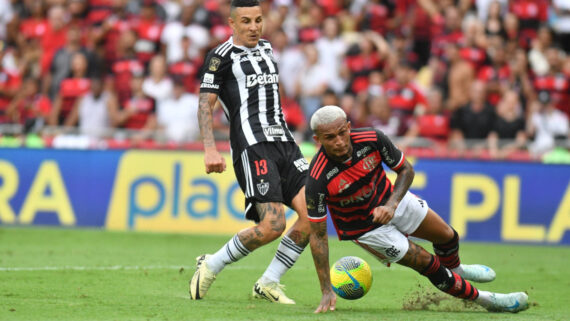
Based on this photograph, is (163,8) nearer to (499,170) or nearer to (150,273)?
(499,170)

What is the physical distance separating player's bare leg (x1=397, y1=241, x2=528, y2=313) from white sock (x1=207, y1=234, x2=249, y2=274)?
5.01ft

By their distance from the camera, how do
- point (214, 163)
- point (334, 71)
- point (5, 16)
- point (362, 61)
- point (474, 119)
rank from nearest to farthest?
point (214, 163) < point (474, 119) < point (362, 61) < point (334, 71) < point (5, 16)

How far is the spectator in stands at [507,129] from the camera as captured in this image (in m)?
15.3

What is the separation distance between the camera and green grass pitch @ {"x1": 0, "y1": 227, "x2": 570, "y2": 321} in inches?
300

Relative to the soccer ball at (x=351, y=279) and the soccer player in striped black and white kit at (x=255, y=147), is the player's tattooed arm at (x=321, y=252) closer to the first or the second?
the soccer ball at (x=351, y=279)

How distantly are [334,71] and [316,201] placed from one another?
10927 mm

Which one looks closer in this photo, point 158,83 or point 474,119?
point 474,119

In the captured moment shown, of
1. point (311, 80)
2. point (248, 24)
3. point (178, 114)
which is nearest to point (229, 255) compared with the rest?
point (248, 24)

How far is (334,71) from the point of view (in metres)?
18.2

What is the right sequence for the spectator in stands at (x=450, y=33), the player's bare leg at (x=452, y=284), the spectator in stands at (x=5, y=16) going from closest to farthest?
the player's bare leg at (x=452, y=284), the spectator in stands at (x=450, y=33), the spectator in stands at (x=5, y=16)

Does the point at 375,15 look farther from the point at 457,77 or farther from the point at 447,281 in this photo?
the point at 447,281

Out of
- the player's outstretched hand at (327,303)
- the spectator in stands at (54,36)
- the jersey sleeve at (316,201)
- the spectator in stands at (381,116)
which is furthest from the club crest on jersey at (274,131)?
the spectator in stands at (54,36)

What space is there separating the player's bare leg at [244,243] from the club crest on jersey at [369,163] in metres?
1.02

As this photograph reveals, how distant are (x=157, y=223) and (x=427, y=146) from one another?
4.79 metres
